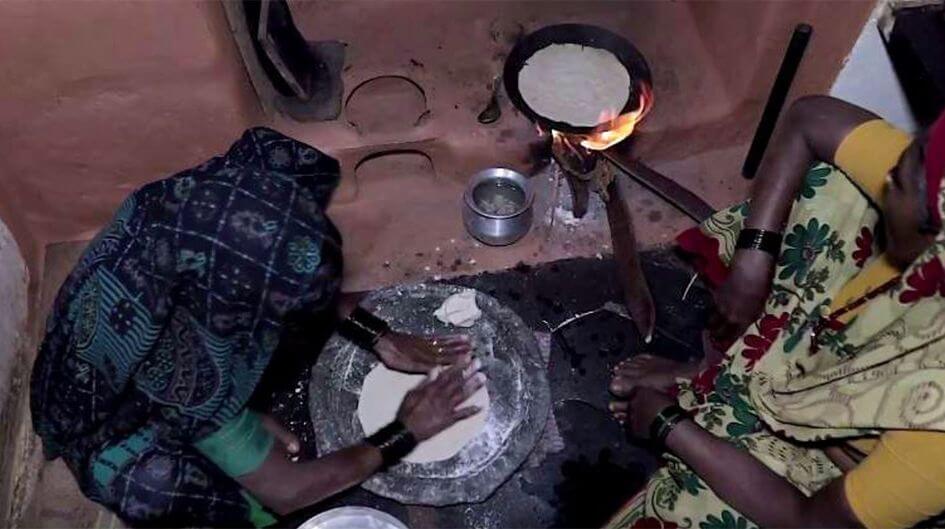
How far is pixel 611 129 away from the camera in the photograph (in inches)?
91.0

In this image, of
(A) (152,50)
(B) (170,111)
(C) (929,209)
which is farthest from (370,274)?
(C) (929,209)

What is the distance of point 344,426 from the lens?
2.12m

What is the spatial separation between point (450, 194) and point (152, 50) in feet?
3.00

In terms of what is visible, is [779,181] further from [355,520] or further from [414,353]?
[355,520]

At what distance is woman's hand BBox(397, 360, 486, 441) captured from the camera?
1.98m

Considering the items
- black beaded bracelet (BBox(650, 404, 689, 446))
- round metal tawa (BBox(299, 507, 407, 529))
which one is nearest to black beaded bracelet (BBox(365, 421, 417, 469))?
round metal tawa (BBox(299, 507, 407, 529))

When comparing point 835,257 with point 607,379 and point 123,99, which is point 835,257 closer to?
point 607,379

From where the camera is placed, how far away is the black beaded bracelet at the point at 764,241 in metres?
1.83

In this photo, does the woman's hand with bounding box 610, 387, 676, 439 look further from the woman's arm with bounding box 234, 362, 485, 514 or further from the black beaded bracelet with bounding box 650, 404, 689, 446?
the woman's arm with bounding box 234, 362, 485, 514

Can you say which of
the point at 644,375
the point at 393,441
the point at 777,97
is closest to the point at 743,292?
the point at 644,375

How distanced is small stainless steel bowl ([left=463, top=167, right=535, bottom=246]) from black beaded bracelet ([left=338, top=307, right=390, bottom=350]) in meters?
0.41

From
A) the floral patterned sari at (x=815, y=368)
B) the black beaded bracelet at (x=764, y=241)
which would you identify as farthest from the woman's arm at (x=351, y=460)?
the black beaded bracelet at (x=764, y=241)

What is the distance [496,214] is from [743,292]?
702 millimetres

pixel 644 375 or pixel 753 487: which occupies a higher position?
pixel 753 487
